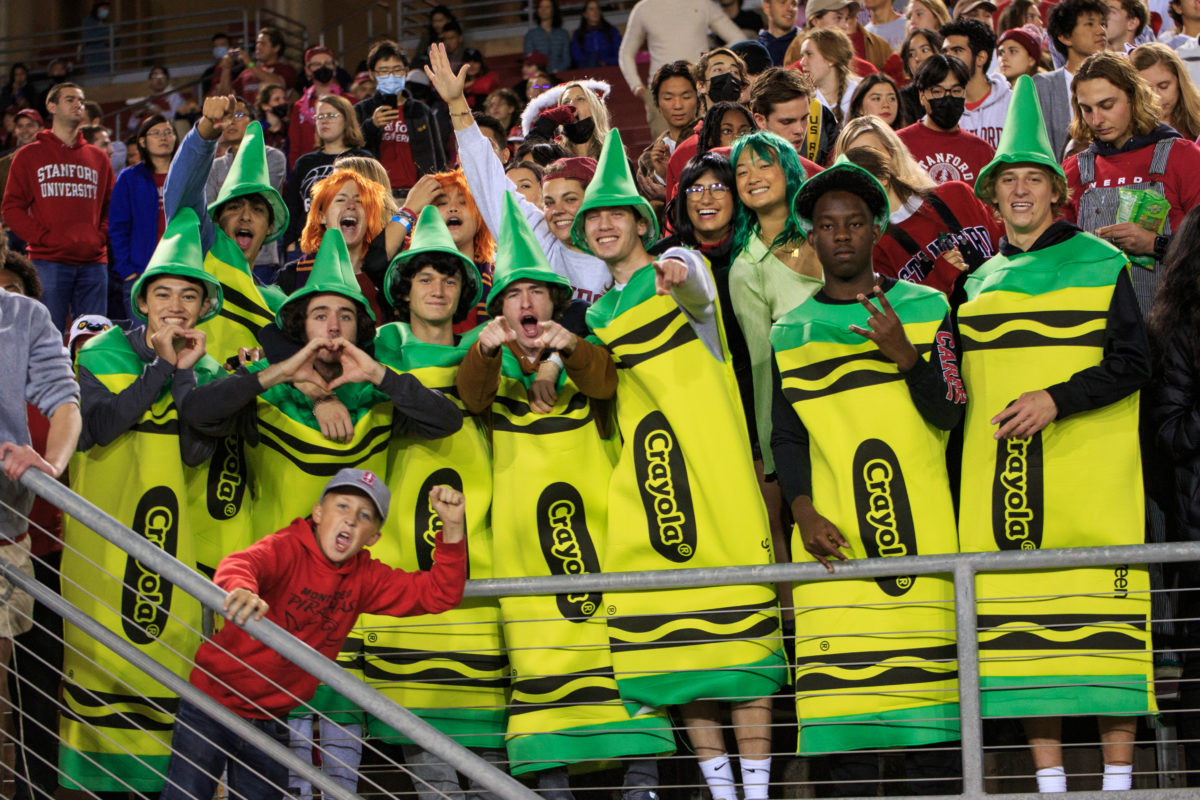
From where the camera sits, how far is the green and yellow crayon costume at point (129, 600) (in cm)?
455

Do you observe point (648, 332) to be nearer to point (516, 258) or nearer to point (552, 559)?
point (516, 258)

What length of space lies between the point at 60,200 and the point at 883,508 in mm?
6339

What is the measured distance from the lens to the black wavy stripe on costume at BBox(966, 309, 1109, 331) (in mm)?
4191

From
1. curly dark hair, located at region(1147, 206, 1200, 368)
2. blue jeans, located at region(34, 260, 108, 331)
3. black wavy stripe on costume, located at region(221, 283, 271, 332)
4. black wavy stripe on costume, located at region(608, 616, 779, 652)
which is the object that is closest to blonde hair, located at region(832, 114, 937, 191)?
curly dark hair, located at region(1147, 206, 1200, 368)

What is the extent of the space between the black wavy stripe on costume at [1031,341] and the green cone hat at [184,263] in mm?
2376

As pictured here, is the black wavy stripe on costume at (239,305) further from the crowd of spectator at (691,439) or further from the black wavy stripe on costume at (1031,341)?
the black wavy stripe on costume at (1031,341)

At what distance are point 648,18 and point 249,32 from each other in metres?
10.5

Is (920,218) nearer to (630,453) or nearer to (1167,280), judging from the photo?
(1167,280)

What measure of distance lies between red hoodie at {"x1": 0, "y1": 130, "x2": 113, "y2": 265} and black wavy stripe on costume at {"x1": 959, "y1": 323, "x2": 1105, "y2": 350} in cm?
610

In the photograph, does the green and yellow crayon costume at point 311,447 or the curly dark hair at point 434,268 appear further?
A: the curly dark hair at point 434,268

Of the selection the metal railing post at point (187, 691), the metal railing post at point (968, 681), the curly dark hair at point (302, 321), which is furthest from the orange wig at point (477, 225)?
the metal railing post at point (968, 681)

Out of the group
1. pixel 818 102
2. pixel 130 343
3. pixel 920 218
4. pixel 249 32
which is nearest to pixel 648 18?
pixel 818 102

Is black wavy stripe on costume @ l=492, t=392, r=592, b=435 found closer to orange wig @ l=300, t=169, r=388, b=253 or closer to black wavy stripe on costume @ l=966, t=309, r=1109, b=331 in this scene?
black wavy stripe on costume @ l=966, t=309, r=1109, b=331

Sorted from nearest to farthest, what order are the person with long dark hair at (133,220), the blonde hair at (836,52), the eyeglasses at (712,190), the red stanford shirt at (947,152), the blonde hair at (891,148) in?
the eyeglasses at (712,190), the blonde hair at (891,148), the red stanford shirt at (947,152), the blonde hair at (836,52), the person with long dark hair at (133,220)
